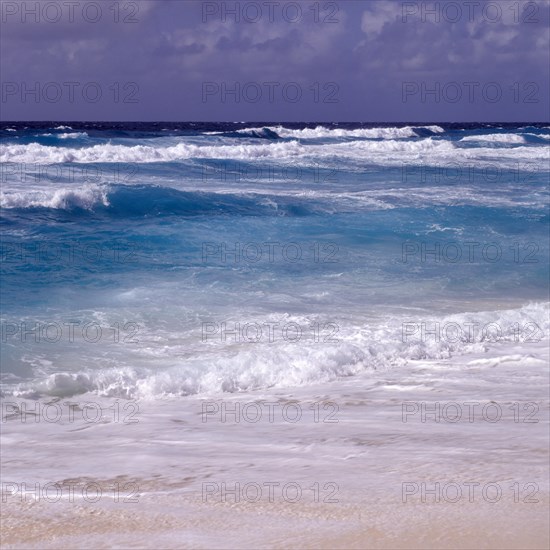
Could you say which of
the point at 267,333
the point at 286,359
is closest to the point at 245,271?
the point at 267,333

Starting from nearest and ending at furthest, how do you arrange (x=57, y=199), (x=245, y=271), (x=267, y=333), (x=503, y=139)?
(x=267, y=333)
(x=245, y=271)
(x=57, y=199)
(x=503, y=139)

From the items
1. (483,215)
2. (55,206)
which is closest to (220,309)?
(55,206)

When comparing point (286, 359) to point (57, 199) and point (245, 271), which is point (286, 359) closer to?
point (245, 271)

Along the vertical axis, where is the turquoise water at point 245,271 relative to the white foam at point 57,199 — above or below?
below

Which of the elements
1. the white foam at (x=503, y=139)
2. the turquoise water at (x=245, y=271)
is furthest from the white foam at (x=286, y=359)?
the white foam at (x=503, y=139)

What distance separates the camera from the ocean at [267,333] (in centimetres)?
553

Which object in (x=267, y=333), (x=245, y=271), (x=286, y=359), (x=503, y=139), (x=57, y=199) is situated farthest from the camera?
(x=503, y=139)

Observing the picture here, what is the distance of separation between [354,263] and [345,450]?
28.4ft

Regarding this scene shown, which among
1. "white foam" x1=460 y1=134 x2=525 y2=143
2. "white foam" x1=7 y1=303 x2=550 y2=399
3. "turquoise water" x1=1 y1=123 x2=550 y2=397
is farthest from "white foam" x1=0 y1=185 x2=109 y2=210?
"white foam" x1=460 y1=134 x2=525 y2=143

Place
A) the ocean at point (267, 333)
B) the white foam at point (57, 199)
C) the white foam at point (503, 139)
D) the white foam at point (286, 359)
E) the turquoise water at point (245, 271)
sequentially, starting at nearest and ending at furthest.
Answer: the ocean at point (267, 333), the white foam at point (286, 359), the turquoise water at point (245, 271), the white foam at point (57, 199), the white foam at point (503, 139)

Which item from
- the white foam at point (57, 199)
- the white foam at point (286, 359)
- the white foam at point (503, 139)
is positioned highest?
the white foam at point (503, 139)

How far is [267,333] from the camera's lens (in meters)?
9.27

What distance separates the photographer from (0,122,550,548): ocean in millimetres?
5527

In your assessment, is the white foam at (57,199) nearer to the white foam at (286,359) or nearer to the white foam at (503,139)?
the white foam at (286,359)
